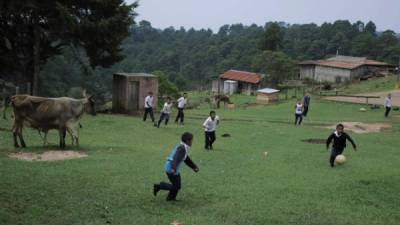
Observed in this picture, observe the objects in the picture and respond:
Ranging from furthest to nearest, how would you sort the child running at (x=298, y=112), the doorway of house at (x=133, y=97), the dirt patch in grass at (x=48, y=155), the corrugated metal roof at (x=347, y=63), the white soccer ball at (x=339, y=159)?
1. the corrugated metal roof at (x=347, y=63)
2. the doorway of house at (x=133, y=97)
3. the child running at (x=298, y=112)
4. the white soccer ball at (x=339, y=159)
5. the dirt patch in grass at (x=48, y=155)

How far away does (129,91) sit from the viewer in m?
38.6

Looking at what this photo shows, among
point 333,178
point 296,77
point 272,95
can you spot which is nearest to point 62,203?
point 333,178

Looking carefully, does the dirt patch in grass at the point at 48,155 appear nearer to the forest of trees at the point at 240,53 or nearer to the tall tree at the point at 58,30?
the tall tree at the point at 58,30

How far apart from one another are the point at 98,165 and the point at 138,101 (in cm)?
2213

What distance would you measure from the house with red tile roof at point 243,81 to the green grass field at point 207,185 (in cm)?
5797

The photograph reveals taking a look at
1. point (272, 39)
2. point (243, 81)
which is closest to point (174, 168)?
point (243, 81)

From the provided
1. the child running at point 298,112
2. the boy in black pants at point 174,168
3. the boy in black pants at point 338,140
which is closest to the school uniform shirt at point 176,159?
the boy in black pants at point 174,168

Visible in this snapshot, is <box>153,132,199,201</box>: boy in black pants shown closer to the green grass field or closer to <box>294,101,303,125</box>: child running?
the green grass field

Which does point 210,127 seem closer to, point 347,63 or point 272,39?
point 347,63

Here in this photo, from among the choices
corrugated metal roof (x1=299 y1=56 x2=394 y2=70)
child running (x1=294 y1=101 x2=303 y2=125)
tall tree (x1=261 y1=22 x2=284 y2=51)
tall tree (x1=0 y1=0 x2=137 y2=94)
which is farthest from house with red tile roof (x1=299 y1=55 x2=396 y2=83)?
tall tree (x1=0 y1=0 x2=137 y2=94)

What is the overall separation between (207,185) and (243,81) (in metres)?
71.0

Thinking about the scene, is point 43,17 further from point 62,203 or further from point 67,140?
point 62,203

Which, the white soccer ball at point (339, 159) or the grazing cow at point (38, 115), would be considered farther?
the grazing cow at point (38, 115)

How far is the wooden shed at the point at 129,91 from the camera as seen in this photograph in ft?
127
